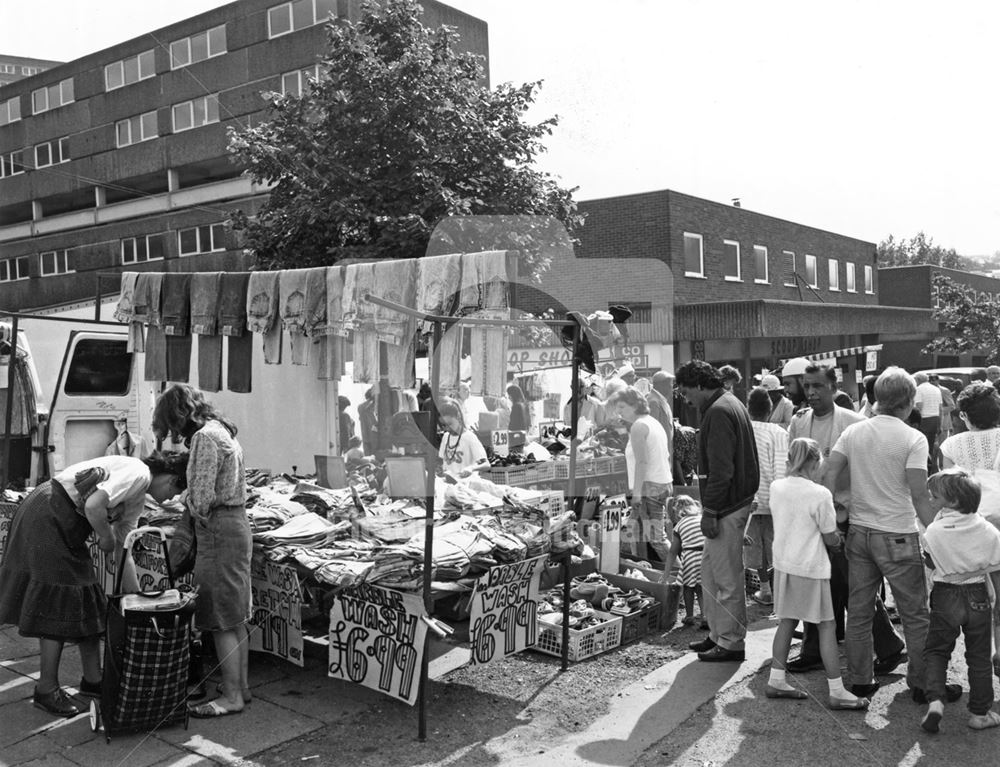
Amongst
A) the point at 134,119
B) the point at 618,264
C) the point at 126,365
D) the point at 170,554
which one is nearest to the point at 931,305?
the point at 618,264

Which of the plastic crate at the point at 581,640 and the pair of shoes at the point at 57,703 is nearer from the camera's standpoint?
the pair of shoes at the point at 57,703

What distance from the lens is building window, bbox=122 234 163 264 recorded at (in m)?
39.9

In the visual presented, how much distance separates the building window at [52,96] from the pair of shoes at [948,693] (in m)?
47.8

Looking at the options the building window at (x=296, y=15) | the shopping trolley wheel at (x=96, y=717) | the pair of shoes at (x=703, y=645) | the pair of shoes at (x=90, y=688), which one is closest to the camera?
the shopping trolley wheel at (x=96, y=717)

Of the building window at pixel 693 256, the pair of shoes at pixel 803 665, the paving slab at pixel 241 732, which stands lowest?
the pair of shoes at pixel 803 665

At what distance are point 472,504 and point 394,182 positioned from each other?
10836 mm

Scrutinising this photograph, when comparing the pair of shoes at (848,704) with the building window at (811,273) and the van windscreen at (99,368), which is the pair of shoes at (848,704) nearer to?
the van windscreen at (99,368)

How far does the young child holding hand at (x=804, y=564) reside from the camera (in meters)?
5.15

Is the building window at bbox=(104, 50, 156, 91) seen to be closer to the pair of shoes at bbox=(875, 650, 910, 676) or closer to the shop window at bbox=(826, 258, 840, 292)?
the shop window at bbox=(826, 258, 840, 292)

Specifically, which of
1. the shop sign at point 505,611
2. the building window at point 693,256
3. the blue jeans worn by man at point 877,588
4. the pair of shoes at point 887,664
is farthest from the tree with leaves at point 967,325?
the shop sign at point 505,611

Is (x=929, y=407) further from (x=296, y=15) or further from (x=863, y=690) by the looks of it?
(x=296, y=15)

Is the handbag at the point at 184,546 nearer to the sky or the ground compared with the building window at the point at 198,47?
nearer to the ground

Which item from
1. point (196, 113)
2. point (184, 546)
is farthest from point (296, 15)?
point (184, 546)

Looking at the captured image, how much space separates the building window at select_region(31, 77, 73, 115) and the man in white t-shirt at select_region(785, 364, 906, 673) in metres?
46.0
